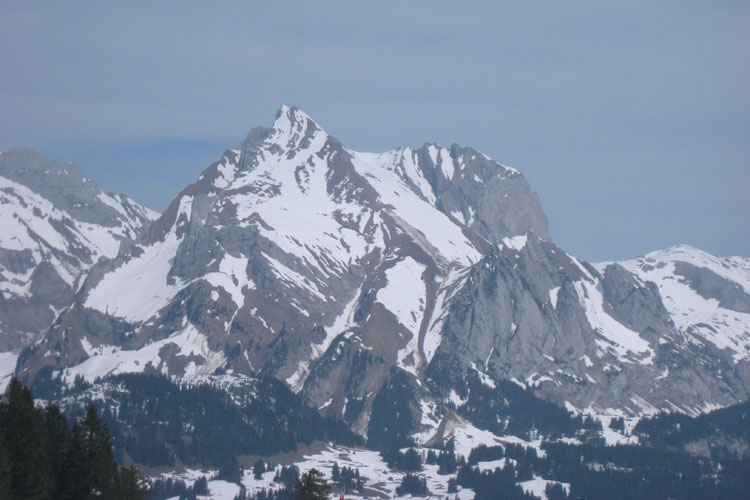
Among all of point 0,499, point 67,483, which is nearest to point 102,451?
point 67,483

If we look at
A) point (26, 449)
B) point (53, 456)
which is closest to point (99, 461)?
point (53, 456)

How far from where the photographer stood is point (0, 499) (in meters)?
90.2

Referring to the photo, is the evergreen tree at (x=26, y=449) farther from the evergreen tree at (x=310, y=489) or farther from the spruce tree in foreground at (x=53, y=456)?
the evergreen tree at (x=310, y=489)

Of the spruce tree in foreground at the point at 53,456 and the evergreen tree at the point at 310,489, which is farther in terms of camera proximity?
the evergreen tree at the point at 310,489

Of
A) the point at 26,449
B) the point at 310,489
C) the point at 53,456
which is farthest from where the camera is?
the point at 310,489

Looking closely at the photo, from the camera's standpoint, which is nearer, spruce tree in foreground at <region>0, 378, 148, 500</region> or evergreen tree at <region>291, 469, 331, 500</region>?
spruce tree in foreground at <region>0, 378, 148, 500</region>

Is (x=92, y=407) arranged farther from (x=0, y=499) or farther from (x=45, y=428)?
(x=0, y=499)

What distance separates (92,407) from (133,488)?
8.52 m

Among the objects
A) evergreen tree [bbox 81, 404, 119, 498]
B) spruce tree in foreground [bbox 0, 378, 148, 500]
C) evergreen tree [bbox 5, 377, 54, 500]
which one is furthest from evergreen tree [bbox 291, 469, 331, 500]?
evergreen tree [bbox 5, 377, 54, 500]

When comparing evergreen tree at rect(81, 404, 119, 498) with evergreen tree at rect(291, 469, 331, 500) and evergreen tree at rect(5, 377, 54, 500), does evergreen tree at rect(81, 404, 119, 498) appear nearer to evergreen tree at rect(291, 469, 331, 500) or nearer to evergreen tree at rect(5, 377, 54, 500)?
evergreen tree at rect(5, 377, 54, 500)

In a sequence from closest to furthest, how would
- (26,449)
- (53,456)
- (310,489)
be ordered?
(26,449) < (53,456) < (310,489)

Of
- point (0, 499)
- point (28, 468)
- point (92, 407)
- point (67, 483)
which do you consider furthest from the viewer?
point (92, 407)

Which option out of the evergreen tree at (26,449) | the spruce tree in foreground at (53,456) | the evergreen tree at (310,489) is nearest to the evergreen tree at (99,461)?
the spruce tree in foreground at (53,456)

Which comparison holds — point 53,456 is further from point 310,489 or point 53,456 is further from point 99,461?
point 310,489
